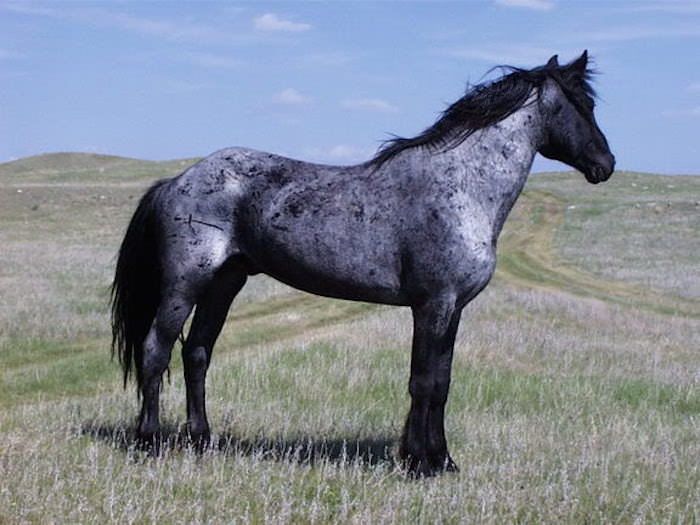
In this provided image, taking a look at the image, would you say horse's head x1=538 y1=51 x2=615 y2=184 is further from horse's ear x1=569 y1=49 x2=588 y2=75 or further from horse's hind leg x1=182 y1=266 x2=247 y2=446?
horse's hind leg x1=182 y1=266 x2=247 y2=446

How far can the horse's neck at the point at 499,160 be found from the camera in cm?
780

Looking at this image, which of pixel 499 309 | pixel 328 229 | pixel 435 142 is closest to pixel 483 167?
pixel 435 142

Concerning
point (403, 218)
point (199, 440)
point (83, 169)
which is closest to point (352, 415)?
point (199, 440)

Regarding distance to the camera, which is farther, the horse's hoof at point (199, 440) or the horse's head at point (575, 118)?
the horse's hoof at point (199, 440)

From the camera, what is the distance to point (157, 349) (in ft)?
26.7

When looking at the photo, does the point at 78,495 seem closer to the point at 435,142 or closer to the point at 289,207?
A: the point at 289,207

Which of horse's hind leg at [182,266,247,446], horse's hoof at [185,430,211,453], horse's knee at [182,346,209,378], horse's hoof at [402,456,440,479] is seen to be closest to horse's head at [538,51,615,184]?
horse's hoof at [402,456,440,479]

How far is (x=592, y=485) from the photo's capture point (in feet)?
25.0

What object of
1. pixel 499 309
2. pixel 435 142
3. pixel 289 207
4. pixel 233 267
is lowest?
pixel 499 309

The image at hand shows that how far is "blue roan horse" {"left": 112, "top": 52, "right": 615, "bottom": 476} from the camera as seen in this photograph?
7.64 metres

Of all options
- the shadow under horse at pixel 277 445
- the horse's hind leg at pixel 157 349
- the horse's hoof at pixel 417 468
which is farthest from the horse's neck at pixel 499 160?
the horse's hind leg at pixel 157 349

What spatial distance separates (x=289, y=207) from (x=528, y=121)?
2.05 meters

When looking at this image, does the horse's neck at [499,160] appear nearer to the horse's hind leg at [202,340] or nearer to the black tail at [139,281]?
the horse's hind leg at [202,340]

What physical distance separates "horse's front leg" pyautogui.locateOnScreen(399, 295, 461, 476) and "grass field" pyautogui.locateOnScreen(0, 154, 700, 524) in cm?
22
